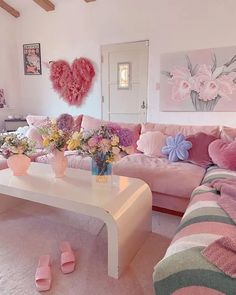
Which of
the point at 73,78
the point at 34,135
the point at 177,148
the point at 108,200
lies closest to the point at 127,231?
the point at 108,200

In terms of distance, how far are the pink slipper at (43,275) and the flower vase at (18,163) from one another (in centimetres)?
81

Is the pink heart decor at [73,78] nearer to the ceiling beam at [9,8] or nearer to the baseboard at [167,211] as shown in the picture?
the ceiling beam at [9,8]

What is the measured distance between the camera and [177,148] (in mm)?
2584

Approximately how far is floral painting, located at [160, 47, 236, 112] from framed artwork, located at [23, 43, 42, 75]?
98.4 inches

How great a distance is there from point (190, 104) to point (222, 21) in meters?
1.21

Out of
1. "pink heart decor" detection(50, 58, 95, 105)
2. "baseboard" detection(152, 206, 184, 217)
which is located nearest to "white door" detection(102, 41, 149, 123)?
"pink heart decor" detection(50, 58, 95, 105)

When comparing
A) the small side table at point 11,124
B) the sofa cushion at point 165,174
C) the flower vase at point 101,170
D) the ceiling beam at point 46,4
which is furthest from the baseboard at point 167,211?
the ceiling beam at point 46,4

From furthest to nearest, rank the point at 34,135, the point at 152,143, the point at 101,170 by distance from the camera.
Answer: the point at 34,135
the point at 152,143
the point at 101,170

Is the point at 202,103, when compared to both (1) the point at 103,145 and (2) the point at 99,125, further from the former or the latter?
(1) the point at 103,145

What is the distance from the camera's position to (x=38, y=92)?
5.00 meters

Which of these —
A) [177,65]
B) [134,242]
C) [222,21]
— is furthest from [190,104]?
[134,242]

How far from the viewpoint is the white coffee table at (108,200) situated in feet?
4.88

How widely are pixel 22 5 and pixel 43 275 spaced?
4.89m

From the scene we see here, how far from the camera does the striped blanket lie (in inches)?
34.9
